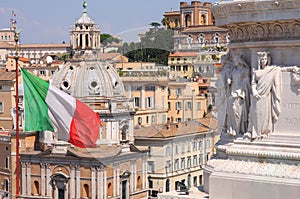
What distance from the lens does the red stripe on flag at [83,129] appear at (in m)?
7.56

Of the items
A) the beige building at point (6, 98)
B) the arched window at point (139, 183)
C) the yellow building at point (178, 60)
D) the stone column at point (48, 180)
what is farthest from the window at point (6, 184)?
the yellow building at point (178, 60)

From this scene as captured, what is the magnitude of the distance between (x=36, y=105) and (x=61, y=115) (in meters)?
0.72

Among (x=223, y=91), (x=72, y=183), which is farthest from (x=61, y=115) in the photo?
(x=72, y=183)

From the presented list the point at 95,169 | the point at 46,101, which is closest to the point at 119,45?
the point at 46,101

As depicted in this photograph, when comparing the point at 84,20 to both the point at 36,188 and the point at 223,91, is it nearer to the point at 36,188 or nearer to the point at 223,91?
the point at 36,188

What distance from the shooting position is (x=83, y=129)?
7.50 metres

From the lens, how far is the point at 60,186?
150 feet

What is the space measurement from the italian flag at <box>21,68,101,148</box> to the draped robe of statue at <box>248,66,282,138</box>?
1.78 m

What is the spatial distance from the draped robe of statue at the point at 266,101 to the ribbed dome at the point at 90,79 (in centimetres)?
3654

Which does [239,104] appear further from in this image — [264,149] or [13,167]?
[13,167]

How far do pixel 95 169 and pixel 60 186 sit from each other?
9.30ft

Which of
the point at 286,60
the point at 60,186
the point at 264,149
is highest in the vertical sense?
the point at 286,60

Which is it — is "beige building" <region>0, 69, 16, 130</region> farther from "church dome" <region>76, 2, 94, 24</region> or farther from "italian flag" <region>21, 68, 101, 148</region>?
"italian flag" <region>21, 68, 101, 148</region>

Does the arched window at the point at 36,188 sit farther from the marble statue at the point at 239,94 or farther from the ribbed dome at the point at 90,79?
the marble statue at the point at 239,94
